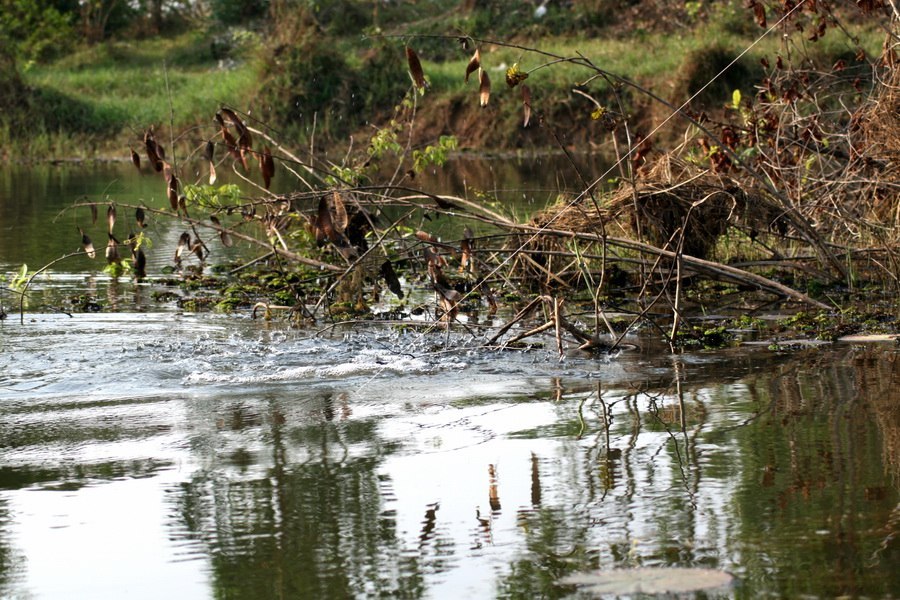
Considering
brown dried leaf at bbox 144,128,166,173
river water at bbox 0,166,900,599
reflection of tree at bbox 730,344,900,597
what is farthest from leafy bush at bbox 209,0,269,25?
reflection of tree at bbox 730,344,900,597

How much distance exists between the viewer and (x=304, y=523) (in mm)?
4160

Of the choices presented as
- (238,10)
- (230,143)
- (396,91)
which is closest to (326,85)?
(396,91)

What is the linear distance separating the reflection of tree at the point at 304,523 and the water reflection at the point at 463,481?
0.03 ft

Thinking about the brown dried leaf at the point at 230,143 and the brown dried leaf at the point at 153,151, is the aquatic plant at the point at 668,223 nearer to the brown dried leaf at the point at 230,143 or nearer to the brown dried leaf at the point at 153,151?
the brown dried leaf at the point at 153,151

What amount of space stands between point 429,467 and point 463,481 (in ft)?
0.72

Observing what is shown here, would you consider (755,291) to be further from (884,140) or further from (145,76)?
(145,76)

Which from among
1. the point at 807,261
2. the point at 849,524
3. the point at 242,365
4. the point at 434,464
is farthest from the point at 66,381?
the point at 807,261

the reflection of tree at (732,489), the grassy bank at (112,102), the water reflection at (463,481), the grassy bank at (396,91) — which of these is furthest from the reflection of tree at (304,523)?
the grassy bank at (112,102)

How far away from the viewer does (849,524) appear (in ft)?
13.3

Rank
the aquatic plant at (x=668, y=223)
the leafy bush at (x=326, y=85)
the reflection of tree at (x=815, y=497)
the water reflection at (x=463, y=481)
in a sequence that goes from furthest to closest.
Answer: the leafy bush at (x=326, y=85) < the aquatic plant at (x=668, y=223) < the water reflection at (x=463, y=481) < the reflection of tree at (x=815, y=497)

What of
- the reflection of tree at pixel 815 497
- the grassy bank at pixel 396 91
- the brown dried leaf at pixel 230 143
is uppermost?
the grassy bank at pixel 396 91

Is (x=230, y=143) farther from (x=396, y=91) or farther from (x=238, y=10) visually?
(x=238, y=10)

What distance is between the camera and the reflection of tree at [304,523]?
3652mm

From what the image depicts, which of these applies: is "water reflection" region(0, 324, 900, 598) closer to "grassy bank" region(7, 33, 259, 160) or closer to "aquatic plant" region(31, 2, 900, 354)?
"aquatic plant" region(31, 2, 900, 354)
